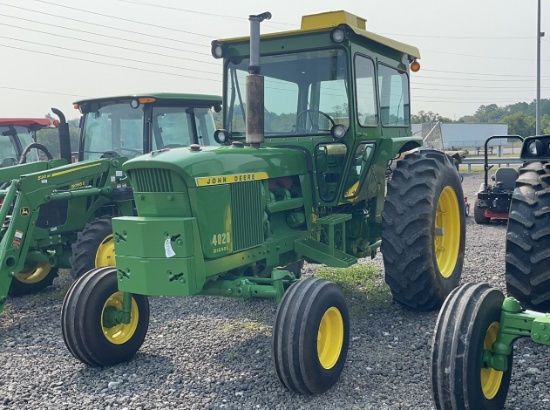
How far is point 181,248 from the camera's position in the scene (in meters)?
3.97

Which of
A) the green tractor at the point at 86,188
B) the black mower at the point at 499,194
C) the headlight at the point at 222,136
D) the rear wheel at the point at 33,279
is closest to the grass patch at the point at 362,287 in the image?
the headlight at the point at 222,136

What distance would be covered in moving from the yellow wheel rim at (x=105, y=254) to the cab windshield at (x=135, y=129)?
1278 millimetres

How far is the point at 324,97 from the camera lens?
5.30 m

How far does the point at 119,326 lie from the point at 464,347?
109 inches

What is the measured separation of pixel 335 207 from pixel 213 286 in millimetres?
1751

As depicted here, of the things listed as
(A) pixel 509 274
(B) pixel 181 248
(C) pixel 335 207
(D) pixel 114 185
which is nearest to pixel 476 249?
(C) pixel 335 207

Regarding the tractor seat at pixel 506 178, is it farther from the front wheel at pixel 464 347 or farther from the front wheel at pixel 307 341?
the front wheel at pixel 464 347

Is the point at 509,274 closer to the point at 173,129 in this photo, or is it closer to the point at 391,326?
the point at 391,326

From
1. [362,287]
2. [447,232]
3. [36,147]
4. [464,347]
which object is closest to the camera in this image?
[464,347]

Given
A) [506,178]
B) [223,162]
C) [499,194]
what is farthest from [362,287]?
[506,178]

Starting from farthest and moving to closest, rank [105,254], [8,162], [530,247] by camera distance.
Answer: [8,162] → [105,254] → [530,247]

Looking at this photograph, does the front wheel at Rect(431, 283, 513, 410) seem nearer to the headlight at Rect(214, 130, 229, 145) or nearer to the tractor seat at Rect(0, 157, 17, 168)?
the headlight at Rect(214, 130, 229, 145)

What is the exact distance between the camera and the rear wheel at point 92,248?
21.2ft

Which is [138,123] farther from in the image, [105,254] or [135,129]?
[105,254]
